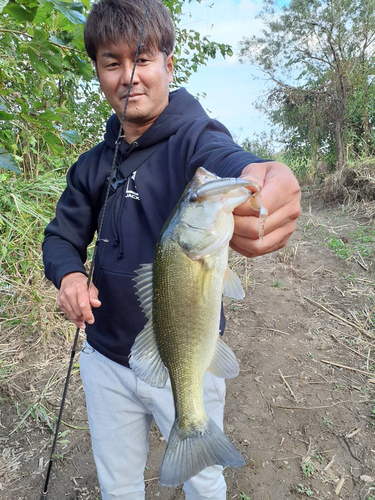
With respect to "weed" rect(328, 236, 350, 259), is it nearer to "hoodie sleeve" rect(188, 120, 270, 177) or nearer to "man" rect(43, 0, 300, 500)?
"man" rect(43, 0, 300, 500)

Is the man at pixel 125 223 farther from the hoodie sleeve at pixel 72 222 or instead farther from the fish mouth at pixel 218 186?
the fish mouth at pixel 218 186

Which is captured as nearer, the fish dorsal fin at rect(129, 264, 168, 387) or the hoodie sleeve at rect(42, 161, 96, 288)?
the fish dorsal fin at rect(129, 264, 168, 387)

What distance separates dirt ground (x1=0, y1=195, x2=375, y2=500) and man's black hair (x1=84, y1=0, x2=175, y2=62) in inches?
110

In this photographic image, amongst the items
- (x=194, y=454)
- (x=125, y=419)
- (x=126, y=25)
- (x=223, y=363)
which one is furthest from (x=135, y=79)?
(x=125, y=419)

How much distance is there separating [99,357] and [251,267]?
4.09m

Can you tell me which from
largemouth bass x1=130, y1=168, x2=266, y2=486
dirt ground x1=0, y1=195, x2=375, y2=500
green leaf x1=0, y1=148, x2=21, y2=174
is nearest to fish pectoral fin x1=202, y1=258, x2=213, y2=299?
largemouth bass x1=130, y1=168, x2=266, y2=486

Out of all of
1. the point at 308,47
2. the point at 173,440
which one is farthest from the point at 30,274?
the point at 308,47

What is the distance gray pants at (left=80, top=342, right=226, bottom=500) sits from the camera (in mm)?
1664

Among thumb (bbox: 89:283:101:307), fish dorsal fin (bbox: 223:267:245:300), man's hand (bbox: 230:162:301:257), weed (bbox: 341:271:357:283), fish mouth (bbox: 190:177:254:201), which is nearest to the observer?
fish mouth (bbox: 190:177:254:201)

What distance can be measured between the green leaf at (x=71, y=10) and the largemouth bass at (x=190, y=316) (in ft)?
3.55

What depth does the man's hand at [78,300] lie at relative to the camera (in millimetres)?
1363

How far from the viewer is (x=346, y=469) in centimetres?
256

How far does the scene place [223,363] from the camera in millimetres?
1215

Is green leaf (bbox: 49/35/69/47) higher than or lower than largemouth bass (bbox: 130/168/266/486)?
higher
